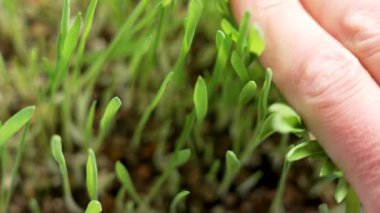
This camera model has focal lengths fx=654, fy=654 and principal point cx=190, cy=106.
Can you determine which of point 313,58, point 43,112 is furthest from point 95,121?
point 313,58

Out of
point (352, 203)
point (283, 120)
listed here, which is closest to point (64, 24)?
point (283, 120)

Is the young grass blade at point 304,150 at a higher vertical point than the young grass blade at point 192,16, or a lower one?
lower

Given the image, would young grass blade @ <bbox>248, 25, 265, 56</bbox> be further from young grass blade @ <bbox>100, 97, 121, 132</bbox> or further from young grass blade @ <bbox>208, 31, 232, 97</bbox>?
young grass blade @ <bbox>100, 97, 121, 132</bbox>

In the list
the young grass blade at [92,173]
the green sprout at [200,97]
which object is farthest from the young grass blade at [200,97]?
the young grass blade at [92,173]

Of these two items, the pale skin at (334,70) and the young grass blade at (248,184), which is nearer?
the pale skin at (334,70)

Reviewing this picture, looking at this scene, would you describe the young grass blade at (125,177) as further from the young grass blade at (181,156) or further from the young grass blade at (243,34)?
the young grass blade at (243,34)

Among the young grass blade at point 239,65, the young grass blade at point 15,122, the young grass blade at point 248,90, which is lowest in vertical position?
the young grass blade at point 248,90

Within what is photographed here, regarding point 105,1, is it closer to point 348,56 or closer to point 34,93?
point 34,93

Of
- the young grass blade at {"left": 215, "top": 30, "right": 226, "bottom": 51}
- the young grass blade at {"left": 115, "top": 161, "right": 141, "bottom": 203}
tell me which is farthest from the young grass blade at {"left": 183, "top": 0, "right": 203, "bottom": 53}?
the young grass blade at {"left": 115, "top": 161, "right": 141, "bottom": 203}
